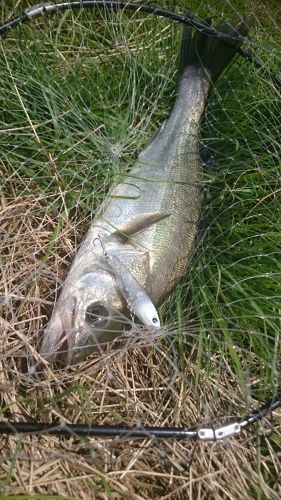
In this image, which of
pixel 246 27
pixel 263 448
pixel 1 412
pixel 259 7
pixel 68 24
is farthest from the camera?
pixel 259 7

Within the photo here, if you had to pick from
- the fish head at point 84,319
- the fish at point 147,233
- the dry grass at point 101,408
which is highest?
the fish at point 147,233

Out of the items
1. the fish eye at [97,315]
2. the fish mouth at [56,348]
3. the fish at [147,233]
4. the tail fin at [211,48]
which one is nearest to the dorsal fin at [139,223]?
the fish at [147,233]

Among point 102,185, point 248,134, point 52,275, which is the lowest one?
point 52,275

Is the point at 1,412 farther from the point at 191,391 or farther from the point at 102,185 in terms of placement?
the point at 102,185

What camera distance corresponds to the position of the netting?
247cm

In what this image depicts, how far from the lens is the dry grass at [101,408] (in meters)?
2.39

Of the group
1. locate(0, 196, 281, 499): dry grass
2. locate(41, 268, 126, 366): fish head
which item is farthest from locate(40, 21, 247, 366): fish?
locate(0, 196, 281, 499): dry grass

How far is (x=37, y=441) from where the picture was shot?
240 cm

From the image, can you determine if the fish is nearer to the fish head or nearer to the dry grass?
the fish head

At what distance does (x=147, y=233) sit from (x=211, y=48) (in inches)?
37.9

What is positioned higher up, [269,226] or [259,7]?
[259,7]

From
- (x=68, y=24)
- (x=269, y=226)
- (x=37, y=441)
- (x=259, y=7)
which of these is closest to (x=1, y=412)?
(x=37, y=441)

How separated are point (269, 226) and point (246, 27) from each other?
3.10ft

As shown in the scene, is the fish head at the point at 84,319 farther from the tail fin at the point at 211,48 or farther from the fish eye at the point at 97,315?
the tail fin at the point at 211,48
